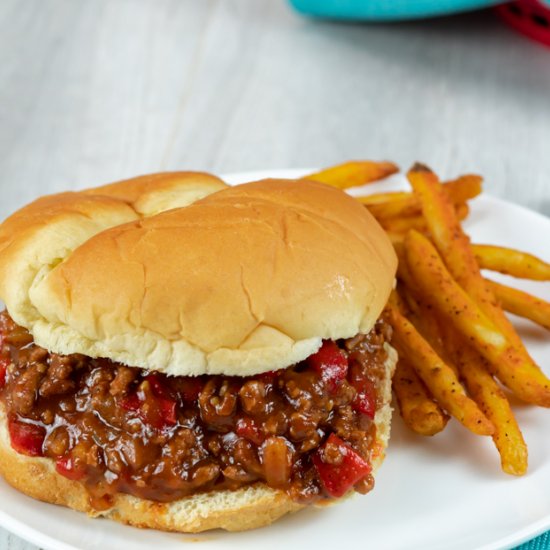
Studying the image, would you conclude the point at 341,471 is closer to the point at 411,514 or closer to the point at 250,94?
the point at 411,514

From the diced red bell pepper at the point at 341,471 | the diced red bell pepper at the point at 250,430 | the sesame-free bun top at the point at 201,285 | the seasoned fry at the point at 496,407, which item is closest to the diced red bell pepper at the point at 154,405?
the sesame-free bun top at the point at 201,285

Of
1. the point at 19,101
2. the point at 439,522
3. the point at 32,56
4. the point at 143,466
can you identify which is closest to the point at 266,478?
the point at 143,466

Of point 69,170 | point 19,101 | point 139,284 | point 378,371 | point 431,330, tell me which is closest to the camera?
point 139,284

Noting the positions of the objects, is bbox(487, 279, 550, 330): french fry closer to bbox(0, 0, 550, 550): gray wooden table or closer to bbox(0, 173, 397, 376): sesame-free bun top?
bbox(0, 173, 397, 376): sesame-free bun top

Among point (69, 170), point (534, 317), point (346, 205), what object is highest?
point (346, 205)

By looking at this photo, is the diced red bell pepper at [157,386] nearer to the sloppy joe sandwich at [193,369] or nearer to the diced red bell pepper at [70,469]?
the sloppy joe sandwich at [193,369]

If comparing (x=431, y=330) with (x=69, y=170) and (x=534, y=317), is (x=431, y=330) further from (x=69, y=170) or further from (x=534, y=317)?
(x=69, y=170)

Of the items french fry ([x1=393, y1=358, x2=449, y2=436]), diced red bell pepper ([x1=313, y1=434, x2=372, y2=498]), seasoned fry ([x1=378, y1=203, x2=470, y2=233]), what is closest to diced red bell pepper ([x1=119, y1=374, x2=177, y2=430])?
diced red bell pepper ([x1=313, y1=434, x2=372, y2=498])

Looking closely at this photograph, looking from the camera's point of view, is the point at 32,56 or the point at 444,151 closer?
the point at 444,151
